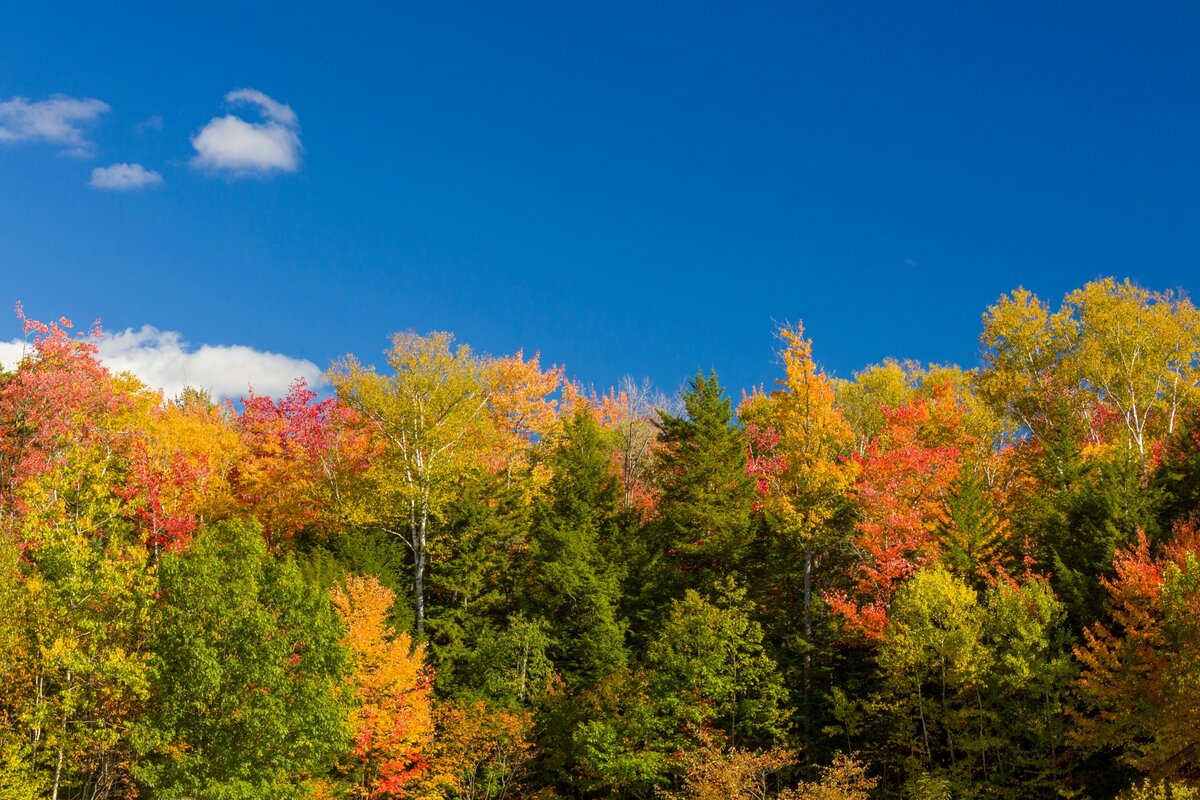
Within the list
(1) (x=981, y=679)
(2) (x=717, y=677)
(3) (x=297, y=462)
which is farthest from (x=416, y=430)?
(1) (x=981, y=679)

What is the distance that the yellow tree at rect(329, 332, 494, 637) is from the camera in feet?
168

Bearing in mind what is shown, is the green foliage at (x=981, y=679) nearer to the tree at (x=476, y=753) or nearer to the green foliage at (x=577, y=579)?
the green foliage at (x=577, y=579)

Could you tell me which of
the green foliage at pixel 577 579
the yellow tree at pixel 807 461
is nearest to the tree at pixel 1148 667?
the yellow tree at pixel 807 461

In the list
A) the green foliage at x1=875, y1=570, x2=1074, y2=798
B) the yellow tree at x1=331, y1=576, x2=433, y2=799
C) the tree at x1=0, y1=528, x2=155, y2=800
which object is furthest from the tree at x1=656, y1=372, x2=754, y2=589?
the tree at x1=0, y1=528, x2=155, y2=800

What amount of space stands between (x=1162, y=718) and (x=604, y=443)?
4369 centimetres

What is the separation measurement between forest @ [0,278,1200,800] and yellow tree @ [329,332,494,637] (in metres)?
0.20

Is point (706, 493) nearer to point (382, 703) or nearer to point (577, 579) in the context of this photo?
point (577, 579)

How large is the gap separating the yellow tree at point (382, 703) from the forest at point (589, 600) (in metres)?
0.19

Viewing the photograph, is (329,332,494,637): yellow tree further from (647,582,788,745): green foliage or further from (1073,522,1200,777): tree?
(1073,522,1200,777): tree

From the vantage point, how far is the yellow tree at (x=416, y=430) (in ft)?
168

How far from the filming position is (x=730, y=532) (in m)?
48.2

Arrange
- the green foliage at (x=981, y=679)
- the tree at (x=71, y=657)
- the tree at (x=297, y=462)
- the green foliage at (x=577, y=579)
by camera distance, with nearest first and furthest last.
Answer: the tree at (x=71, y=657) → the green foliage at (x=981, y=679) → the green foliage at (x=577, y=579) → the tree at (x=297, y=462)

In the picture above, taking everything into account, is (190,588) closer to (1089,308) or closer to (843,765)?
(843,765)

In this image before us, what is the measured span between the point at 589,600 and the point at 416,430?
13.6 meters
